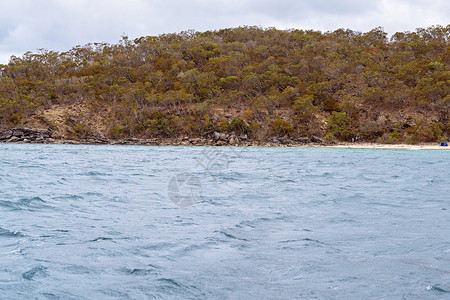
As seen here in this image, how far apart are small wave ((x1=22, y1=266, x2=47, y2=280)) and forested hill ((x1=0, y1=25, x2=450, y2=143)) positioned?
5032 cm

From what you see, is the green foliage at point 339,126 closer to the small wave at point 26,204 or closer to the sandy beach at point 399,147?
the sandy beach at point 399,147

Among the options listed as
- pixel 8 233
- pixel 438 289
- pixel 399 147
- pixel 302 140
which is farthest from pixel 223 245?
pixel 302 140

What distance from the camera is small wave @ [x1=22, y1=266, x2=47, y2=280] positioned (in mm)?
5057

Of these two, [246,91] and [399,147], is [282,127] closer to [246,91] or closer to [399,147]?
[246,91]

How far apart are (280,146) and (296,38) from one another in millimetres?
37929

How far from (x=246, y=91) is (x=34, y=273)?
6365 centimetres

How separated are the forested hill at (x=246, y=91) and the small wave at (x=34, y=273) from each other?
50.3 m

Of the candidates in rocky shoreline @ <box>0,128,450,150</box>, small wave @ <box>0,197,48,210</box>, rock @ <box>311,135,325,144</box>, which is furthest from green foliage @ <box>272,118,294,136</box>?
small wave @ <box>0,197,48,210</box>

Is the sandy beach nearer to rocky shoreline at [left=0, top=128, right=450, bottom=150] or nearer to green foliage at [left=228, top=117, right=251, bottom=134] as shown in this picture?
rocky shoreline at [left=0, top=128, right=450, bottom=150]

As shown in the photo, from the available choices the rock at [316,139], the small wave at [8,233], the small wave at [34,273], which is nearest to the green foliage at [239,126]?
the rock at [316,139]

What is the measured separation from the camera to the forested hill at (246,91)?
56500mm

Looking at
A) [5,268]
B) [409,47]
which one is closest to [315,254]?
[5,268]

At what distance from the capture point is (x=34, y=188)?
13.4 metres

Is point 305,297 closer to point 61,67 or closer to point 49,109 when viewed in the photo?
point 49,109
